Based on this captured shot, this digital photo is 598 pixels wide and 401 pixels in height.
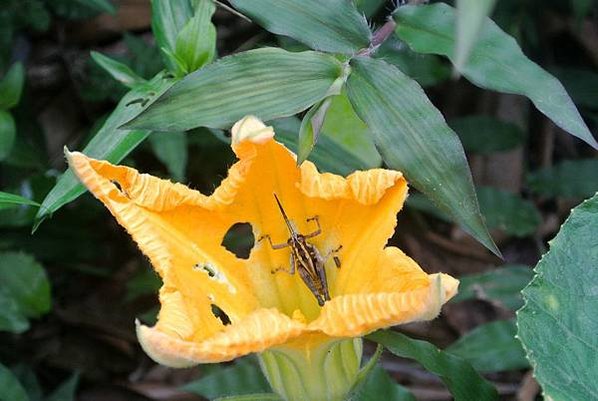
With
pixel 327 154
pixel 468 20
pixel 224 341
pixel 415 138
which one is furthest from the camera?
pixel 327 154

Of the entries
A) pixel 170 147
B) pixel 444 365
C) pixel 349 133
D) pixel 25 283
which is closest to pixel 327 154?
pixel 349 133

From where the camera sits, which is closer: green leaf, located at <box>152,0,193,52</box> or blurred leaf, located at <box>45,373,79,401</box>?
green leaf, located at <box>152,0,193,52</box>

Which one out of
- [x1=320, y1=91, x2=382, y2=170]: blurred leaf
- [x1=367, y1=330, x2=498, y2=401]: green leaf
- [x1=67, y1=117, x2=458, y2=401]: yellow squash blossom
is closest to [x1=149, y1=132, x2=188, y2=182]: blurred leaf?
[x1=320, y1=91, x2=382, y2=170]: blurred leaf

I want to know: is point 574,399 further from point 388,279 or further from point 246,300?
point 246,300

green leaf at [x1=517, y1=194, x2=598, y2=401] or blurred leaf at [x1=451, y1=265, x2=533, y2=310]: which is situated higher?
green leaf at [x1=517, y1=194, x2=598, y2=401]

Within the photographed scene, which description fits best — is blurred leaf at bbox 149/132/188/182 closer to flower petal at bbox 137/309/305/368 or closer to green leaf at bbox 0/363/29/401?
green leaf at bbox 0/363/29/401

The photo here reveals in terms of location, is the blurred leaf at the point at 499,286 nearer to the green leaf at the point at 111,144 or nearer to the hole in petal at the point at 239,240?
the hole in petal at the point at 239,240

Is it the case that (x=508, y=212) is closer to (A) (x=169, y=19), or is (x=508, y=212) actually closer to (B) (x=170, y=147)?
(B) (x=170, y=147)

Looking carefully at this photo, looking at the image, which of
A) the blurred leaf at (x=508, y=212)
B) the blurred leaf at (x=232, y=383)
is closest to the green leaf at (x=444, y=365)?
the blurred leaf at (x=232, y=383)
